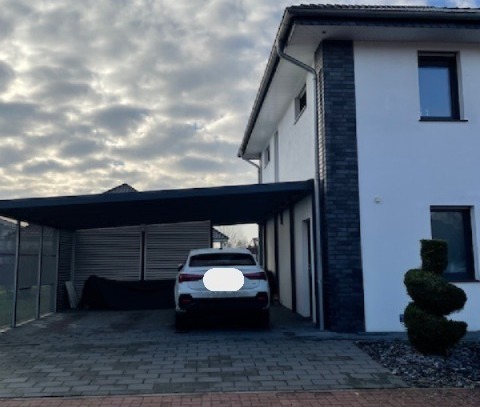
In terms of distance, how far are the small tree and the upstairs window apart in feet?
12.3

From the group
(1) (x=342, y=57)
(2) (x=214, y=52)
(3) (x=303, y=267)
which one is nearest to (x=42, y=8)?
(2) (x=214, y=52)

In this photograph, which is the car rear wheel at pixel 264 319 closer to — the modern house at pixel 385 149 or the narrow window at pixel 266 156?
the modern house at pixel 385 149

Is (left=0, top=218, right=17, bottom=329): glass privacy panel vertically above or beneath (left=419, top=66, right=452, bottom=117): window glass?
beneath

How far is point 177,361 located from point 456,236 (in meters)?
5.89

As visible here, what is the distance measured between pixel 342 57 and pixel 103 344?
6807 millimetres

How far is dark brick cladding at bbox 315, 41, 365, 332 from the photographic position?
879cm

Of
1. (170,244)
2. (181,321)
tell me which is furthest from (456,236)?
(170,244)

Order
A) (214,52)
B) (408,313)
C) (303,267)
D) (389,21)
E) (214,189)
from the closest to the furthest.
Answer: (408,313), (389,21), (214,189), (214,52), (303,267)

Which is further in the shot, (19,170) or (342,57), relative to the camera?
(19,170)

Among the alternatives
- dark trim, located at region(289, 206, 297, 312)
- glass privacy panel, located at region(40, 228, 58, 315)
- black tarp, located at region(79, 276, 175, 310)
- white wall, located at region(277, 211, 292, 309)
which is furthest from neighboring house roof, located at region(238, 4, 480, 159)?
black tarp, located at region(79, 276, 175, 310)

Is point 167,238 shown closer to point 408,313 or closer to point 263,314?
point 263,314

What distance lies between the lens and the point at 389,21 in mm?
8711

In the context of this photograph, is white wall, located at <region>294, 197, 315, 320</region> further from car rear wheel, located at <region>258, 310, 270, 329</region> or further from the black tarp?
the black tarp

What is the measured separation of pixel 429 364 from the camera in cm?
645
